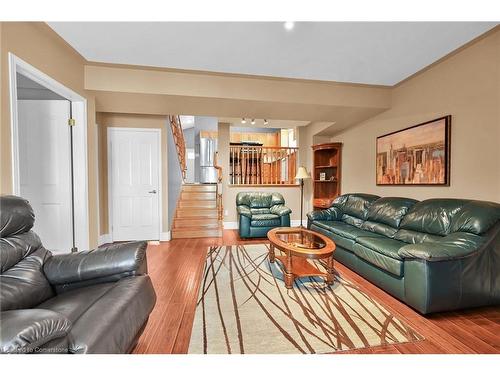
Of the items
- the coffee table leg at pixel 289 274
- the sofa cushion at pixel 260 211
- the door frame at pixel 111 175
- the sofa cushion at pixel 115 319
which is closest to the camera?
the sofa cushion at pixel 115 319

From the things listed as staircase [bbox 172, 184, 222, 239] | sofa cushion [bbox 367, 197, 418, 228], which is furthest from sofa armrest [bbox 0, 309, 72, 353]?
staircase [bbox 172, 184, 222, 239]

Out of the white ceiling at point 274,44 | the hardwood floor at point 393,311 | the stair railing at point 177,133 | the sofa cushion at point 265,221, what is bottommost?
the hardwood floor at point 393,311

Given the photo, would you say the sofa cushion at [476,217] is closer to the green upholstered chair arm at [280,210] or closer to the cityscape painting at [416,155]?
Result: the cityscape painting at [416,155]

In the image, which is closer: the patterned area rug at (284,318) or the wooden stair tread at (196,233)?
the patterned area rug at (284,318)

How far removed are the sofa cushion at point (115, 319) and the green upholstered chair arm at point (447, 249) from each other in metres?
2.13

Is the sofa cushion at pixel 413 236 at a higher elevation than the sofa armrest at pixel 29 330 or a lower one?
lower

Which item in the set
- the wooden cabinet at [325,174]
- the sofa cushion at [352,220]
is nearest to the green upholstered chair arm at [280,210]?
the wooden cabinet at [325,174]

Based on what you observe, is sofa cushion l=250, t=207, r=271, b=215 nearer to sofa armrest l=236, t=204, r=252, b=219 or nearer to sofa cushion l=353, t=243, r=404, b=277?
sofa armrest l=236, t=204, r=252, b=219

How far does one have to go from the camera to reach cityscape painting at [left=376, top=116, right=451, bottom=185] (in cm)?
258

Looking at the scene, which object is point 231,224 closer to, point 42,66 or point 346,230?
point 346,230

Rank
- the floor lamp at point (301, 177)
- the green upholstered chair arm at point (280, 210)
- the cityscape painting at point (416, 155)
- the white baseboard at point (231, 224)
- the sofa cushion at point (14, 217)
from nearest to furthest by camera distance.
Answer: the sofa cushion at point (14, 217) → the cityscape painting at point (416, 155) → the green upholstered chair arm at point (280, 210) → the floor lamp at point (301, 177) → the white baseboard at point (231, 224)

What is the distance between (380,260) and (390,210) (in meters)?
1.04

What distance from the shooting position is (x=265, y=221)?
426 cm

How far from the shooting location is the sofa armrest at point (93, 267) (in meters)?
1.42
